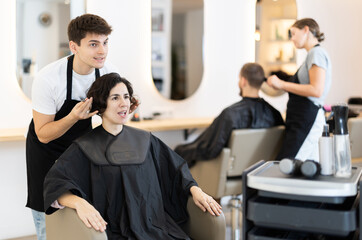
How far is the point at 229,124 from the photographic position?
308 cm

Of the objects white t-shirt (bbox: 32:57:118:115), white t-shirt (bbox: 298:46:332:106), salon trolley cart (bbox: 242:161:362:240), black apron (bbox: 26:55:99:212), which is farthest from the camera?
white t-shirt (bbox: 298:46:332:106)

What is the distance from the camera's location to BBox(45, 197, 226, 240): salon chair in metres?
1.77

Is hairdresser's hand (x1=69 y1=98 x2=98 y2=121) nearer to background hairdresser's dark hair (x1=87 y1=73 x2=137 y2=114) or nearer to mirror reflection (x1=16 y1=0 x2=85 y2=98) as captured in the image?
background hairdresser's dark hair (x1=87 y1=73 x2=137 y2=114)

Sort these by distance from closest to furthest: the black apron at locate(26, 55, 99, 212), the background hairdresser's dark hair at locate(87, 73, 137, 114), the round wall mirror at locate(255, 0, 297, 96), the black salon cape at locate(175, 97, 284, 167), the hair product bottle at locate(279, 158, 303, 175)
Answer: the hair product bottle at locate(279, 158, 303, 175), the background hairdresser's dark hair at locate(87, 73, 137, 114), the black apron at locate(26, 55, 99, 212), the black salon cape at locate(175, 97, 284, 167), the round wall mirror at locate(255, 0, 297, 96)

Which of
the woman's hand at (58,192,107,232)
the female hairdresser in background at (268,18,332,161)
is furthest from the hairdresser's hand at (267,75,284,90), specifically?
the woman's hand at (58,192,107,232)

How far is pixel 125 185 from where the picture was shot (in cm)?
203

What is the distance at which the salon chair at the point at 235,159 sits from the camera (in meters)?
3.02

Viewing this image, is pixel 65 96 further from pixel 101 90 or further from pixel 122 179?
pixel 122 179

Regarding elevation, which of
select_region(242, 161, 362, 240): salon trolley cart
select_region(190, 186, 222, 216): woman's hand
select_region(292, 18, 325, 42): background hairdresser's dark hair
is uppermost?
select_region(292, 18, 325, 42): background hairdresser's dark hair

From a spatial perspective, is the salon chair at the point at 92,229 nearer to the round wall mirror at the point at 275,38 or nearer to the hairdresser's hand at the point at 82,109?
the hairdresser's hand at the point at 82,109

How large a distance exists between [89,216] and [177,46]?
224 centimetres

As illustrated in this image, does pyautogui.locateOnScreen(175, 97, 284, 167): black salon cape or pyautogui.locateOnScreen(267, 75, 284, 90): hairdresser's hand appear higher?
pyautogui.locateOnScreen(267, 75, 284, 90): hairdresser's hand

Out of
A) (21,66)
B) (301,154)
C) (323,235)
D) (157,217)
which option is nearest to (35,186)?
(157,217)

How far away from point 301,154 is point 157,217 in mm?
1292
